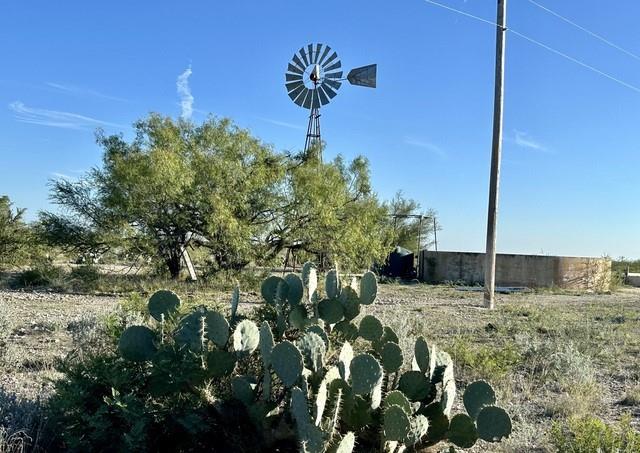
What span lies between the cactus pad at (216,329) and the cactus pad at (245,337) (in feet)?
0.25

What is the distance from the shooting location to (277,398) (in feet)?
11.7

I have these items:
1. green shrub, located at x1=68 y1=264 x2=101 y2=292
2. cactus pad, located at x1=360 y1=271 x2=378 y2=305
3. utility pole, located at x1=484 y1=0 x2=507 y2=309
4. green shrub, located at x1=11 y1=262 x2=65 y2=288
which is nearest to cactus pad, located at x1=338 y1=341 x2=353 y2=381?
cactus pad, located at x1=360 y1=271 x2=378 y2=305

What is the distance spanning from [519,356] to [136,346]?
181 inches

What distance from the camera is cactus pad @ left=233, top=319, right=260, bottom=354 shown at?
3.52m

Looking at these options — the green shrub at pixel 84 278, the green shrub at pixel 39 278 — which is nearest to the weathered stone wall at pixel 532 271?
the green shrub at pixel 84 278

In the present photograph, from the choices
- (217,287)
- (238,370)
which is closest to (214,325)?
(238,370)

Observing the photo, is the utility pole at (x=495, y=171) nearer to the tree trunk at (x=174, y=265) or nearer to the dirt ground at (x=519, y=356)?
the dirt ground at (x=519, y=356)

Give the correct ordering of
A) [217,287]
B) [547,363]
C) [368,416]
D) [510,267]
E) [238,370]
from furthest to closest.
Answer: [510,267] → [217,287] → [547,363] → [238,370] → [368,416]

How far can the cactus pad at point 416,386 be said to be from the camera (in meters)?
3.69

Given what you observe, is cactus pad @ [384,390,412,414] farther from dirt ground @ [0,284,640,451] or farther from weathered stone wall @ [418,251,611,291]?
weathered stone wall @ [418,251,611,291]

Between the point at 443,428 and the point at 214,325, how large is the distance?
4.74 feet

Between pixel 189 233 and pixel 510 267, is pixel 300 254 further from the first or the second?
pixel 510 267

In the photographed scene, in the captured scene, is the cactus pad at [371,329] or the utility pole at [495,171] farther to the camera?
the utility pole at [495,171]

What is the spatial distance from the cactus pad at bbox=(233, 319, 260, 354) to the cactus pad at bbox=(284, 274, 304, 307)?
49 cm
